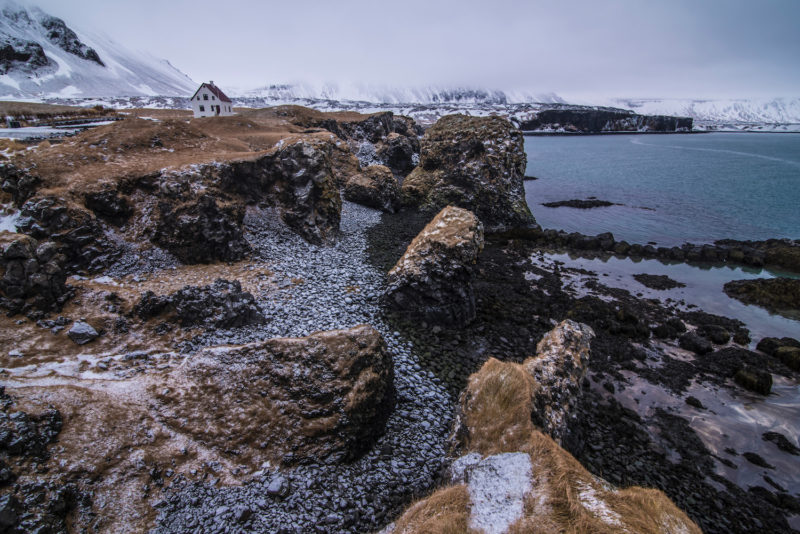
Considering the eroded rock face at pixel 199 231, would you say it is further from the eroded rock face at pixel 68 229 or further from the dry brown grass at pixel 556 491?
the dry brown grass at pixel 556 491

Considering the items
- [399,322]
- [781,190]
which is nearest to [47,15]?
[399,322]

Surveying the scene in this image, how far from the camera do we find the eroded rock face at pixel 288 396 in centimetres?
1054

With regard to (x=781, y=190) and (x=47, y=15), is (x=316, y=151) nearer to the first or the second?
(x=781, y=190)

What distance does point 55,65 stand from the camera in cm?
10881

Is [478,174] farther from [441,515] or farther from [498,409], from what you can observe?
[441,515]

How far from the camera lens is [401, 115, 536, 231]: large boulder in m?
38.8

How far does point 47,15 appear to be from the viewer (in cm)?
12875

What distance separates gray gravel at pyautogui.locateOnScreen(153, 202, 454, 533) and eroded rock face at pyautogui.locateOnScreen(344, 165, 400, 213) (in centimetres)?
1999

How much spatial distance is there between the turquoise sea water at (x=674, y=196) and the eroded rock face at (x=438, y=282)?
27.2m

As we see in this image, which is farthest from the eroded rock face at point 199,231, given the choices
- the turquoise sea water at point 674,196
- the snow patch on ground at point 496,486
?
the turquoise sea water at point 674,196

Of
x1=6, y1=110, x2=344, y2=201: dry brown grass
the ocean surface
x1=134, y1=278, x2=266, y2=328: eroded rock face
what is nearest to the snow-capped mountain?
x1=6, y1=110, x2=344, y2=201: dry brown grass

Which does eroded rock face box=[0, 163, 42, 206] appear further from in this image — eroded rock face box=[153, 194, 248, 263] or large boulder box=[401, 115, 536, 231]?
large boulder box=[401, 115, 536, 231]

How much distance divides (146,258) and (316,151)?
1519cm

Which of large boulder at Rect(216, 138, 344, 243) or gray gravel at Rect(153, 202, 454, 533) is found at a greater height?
large boulder at Rect(216, 138, 344, 243)
